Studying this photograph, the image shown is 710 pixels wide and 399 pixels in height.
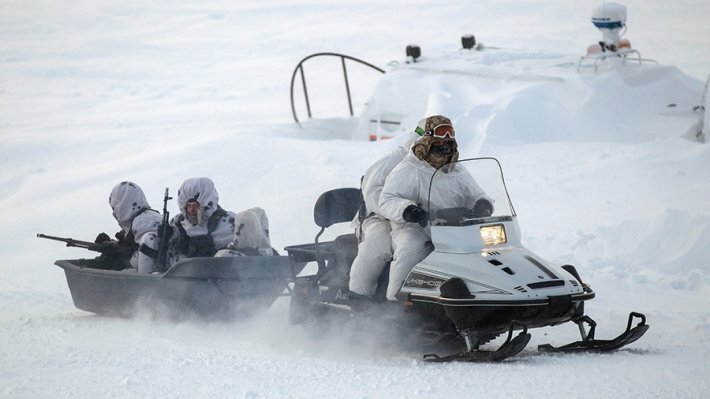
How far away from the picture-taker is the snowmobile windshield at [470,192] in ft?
22.1

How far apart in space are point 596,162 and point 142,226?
20.4ft

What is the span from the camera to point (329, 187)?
42.4 ft

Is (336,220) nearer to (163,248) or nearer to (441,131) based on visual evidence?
(441,131)

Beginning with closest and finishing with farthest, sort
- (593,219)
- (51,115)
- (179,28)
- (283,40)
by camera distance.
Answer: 1. (593,219)
2. (51,115)
3. (283,40)
4. (179,28)

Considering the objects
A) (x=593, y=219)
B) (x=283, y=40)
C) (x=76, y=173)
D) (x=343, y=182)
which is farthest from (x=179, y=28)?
(x=593, y=219)

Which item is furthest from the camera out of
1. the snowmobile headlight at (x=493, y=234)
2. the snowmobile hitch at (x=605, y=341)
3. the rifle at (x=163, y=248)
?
the rifle at (x=163, y=248)

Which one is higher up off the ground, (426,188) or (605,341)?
(426,188)

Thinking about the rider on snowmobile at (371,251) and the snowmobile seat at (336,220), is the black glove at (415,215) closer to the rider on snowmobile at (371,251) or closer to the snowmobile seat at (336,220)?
the rider on snowmobile at (371,251)

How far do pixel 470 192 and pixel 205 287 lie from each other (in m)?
2.05

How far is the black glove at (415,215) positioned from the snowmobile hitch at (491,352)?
2.43 feet

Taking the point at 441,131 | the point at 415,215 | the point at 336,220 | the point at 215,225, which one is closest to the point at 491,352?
the point at 415,215

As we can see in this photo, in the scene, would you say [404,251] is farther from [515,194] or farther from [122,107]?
[122,107]

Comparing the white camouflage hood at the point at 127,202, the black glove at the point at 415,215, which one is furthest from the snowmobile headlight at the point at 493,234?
the white camouflage hood at the point at 127,202

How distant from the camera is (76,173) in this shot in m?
16.0
